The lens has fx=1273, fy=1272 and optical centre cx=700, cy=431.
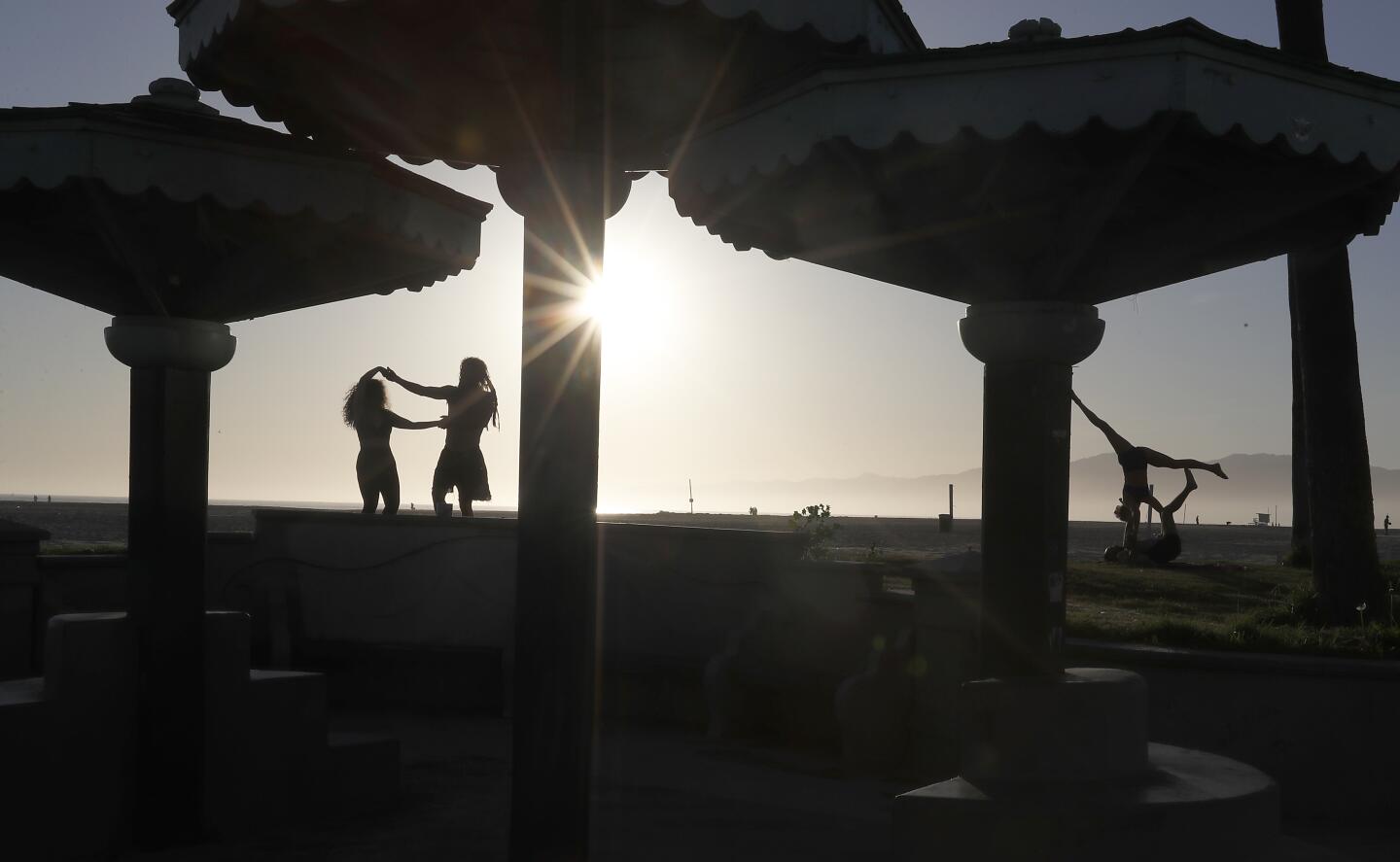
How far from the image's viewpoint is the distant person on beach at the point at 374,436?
13.8 metres

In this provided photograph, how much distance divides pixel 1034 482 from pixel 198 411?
4.52 metres

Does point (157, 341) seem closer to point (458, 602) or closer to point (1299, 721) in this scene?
point (458, 602)

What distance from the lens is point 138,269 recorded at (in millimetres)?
6609

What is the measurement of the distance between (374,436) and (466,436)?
1.10 metres

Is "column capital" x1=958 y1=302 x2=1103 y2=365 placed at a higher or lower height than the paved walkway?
higher

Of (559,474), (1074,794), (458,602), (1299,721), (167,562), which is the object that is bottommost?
(1299,721)

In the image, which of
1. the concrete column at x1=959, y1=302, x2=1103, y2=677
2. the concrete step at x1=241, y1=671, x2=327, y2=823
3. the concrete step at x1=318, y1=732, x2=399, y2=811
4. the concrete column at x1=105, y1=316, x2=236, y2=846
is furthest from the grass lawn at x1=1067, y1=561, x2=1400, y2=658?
the concrete column at x1=105, y1=316, x2=236, y2=846

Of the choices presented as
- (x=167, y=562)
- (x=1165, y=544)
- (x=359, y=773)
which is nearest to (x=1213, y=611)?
(x=1165, y=544)

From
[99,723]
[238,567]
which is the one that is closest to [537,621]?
[99,723]

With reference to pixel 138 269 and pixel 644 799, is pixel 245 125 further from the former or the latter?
pixel 644 799

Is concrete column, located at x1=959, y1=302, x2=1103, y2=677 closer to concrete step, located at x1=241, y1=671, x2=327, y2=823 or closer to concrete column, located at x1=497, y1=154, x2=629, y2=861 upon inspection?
concrete column, located at x1=497, y1=154, x2=629, y2=861

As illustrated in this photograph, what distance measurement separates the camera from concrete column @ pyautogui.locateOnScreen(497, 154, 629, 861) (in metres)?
5.60

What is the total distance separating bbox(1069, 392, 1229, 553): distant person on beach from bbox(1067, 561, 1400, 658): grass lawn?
1.17 metres

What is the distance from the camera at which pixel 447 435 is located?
1362 cm
